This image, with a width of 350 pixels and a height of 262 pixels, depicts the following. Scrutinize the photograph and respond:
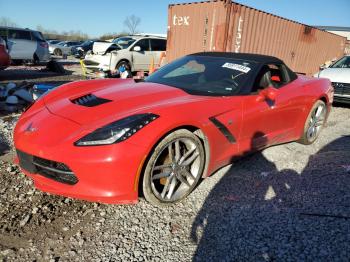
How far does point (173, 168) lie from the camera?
2803 millimetres

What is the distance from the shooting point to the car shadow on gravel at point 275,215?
2299 mm

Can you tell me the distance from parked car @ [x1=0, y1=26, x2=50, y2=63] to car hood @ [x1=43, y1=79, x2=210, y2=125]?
12.7m

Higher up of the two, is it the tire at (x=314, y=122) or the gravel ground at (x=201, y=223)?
the tire at (x=314, y=122)

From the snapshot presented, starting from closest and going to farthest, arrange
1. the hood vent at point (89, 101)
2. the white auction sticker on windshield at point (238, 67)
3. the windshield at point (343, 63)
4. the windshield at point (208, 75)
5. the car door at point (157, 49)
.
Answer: the hood vent at point (89, 101), the windshield at point (208, 75), the white auction sticker on windshield at point (238, 67), the windshield at point (343, 63), the car door at point (157, 49)

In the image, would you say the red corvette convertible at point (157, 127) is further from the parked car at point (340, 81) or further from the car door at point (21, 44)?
the car door at point (21, 44)

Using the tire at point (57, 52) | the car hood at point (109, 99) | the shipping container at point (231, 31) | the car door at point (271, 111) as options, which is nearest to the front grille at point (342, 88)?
the shipping container at point (231, 31)

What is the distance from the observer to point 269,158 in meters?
4.07

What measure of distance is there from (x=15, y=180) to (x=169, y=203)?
1648mm

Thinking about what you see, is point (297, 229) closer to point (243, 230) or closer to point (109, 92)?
point (243, 230)

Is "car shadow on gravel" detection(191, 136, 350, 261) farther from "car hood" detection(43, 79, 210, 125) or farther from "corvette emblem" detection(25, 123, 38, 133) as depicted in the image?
"corvette emblem" detection(25, 123, 38, 133)

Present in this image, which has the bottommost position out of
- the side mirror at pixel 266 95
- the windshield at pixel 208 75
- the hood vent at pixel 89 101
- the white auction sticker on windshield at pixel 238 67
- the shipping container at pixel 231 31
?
the hood vent at pixel 89 101

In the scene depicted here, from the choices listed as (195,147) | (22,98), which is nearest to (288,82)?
(195,147)

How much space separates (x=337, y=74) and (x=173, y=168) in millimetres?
6845

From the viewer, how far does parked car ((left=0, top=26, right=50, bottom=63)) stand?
1425cm
